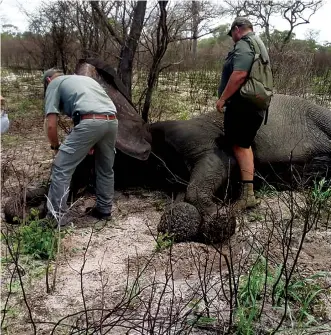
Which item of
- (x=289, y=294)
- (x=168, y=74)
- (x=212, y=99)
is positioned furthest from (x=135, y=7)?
(x=168, y=74)

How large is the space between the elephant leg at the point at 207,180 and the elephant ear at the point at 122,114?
21.3 inches

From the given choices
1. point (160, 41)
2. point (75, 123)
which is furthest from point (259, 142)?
point (75, 123)

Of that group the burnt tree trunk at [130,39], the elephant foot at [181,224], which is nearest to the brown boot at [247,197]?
the elephant foot at [181,224]

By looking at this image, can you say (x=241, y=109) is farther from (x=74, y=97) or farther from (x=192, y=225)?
(x=74, y=97)

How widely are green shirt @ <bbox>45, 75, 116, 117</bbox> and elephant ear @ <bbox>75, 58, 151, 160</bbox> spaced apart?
0.45m

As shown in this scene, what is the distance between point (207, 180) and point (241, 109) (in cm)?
71

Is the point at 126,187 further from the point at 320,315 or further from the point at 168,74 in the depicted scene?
the point at 168,74

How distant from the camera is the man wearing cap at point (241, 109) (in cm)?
428

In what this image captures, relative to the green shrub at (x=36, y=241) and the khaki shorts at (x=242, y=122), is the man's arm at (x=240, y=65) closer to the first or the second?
the khaki shorts at (x=242, y=122)

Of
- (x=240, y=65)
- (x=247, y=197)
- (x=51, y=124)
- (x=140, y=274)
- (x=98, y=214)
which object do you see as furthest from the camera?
(x=247, y=197)

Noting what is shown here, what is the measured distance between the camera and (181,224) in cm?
379

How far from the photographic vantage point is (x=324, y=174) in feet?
17.0

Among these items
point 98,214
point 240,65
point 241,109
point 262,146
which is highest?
point 240,65

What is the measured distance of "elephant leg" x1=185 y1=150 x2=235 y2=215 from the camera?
423cm
